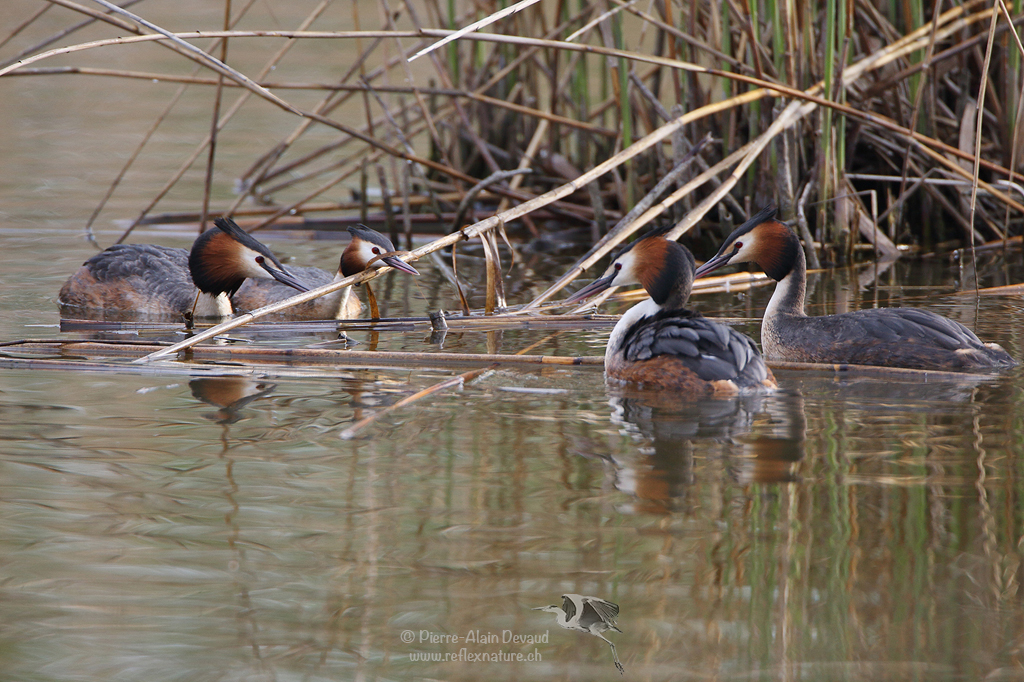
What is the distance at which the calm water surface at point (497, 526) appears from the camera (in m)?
2.75

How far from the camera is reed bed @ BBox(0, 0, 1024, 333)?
698 centimetres

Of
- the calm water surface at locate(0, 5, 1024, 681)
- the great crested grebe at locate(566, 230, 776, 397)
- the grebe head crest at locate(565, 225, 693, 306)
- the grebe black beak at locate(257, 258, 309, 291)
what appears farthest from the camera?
the grebe black beak at locate(257, 258, 309, 291)

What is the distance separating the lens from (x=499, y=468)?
3.92 meters

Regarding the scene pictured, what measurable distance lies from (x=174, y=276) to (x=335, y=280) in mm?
1303

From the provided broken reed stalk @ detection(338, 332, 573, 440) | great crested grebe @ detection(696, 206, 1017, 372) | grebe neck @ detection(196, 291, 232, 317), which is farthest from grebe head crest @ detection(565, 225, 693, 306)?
grebe neck @ detection(196, 291, 232, 317)

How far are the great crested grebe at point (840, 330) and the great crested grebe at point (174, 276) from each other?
2.61 metres

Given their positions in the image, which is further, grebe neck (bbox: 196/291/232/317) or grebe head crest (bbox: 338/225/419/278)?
grebe neck (bbox: 196/291/232/317)

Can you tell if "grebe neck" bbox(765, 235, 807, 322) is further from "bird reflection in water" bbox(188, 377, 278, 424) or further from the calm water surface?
"bird reflection in water" bbox(188, 377, 278, 424)

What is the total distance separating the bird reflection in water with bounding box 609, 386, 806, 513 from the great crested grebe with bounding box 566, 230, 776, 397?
71 mm

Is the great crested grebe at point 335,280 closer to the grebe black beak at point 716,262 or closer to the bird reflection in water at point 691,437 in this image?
the grebe black beak at point 716,262

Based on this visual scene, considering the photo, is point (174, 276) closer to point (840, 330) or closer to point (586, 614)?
point (840, 330)

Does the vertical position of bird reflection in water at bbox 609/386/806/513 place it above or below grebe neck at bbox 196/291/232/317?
below

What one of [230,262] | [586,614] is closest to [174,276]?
[230,262]

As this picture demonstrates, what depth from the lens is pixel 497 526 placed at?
3436 mm
